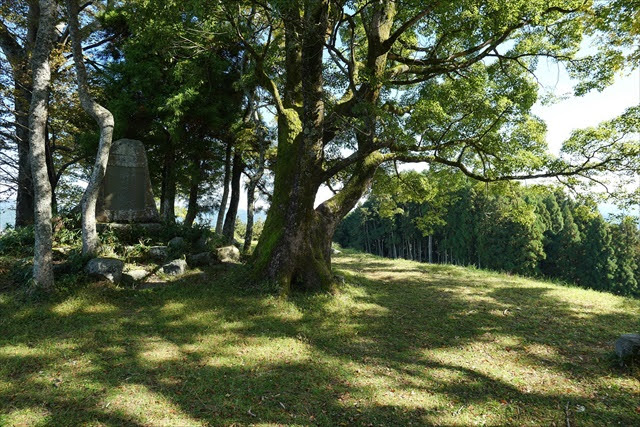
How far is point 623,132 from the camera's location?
7.74 meters

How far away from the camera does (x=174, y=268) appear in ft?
29.1

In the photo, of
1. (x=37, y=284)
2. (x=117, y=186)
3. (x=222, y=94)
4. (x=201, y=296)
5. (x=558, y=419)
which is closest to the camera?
(x=558, y=419)

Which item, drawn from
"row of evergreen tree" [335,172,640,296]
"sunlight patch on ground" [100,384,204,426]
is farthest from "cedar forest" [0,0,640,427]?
"row of evergreen tree" [335,172,640,296]

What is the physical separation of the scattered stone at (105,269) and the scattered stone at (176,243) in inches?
77.7

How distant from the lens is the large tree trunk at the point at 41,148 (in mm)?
6742

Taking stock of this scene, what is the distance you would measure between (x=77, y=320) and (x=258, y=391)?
416cm

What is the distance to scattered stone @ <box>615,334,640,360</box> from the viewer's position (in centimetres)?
499

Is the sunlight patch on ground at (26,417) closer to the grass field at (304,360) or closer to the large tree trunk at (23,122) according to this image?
the grass field at (304,360)

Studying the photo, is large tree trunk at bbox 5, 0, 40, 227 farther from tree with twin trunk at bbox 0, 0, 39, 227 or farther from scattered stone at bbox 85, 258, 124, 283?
scattered stone at bbox 85, 258, 124, 283

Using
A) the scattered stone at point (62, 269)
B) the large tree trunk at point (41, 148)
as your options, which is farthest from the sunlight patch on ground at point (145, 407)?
the scattered stone at point (62, 269)

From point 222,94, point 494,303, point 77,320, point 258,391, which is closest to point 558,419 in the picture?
point 258,391

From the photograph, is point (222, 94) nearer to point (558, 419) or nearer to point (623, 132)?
point (623, 132)

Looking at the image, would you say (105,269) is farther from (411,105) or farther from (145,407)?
(411,105)

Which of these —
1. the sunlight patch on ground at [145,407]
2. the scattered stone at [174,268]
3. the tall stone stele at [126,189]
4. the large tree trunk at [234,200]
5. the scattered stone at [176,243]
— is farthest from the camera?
the large tree trunk at [234,200]
